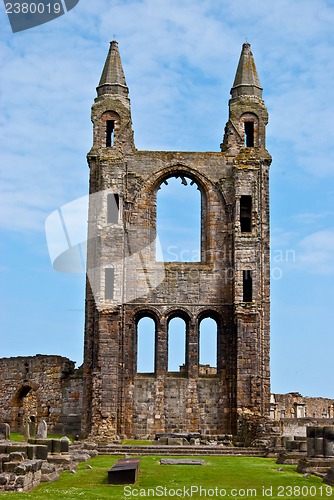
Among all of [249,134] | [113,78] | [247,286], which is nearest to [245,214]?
[247,286]

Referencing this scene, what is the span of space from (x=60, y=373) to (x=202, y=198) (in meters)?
8.74

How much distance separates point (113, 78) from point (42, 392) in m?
12.6

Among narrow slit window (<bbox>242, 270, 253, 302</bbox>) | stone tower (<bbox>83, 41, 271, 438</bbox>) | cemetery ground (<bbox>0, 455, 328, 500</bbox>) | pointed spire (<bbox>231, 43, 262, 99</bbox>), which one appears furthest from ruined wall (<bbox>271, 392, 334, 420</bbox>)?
cemetery ground (<bbox>0, 455, 328, 500</bbox>)

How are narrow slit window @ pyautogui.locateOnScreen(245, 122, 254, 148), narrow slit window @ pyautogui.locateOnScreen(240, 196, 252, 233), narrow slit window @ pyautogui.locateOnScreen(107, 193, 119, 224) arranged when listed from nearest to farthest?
narrow slit window @ pyautogui.locateOnScreen(107, 193, 119, 224) → narrow slit window @ pyautogui.locateOnScreen(240, 196, 252, 233) → narrow slit window @ pyautogui.locateOnScreen(245, 122, 254, 148)

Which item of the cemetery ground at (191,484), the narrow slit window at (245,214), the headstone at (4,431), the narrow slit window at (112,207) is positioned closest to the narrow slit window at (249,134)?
the narrow slit window at (245,214)

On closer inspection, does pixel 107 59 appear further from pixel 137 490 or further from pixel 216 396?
pixel 137 490

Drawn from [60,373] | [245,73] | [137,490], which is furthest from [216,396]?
[137,490]

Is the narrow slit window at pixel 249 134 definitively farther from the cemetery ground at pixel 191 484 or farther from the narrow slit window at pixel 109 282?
the cemetery ground at pixel 191 484

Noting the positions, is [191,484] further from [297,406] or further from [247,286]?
[297,406]

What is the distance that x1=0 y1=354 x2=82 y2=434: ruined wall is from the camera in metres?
33.9

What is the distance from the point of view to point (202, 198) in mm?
34000

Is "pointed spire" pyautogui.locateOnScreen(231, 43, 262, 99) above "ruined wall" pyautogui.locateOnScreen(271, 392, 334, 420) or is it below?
above

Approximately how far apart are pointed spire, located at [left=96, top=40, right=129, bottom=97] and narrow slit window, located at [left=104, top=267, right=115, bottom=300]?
279 inches

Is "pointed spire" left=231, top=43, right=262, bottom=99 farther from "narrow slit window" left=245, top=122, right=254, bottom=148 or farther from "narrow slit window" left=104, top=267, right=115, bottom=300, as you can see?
"narrow slit window" left=104, top=267, right=115, bottom=300
